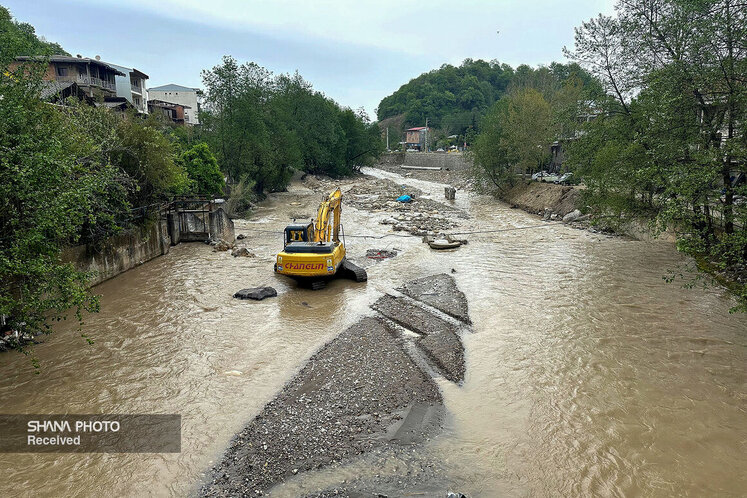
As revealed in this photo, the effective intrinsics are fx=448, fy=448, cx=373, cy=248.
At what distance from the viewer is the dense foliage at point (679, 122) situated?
11484 millimetres

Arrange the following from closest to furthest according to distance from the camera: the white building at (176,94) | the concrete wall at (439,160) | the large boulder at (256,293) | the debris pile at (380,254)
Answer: the large boulder at (256,293) < the debris pile at (380,254) < the concrete wall at (439,160) < the white building at (176,94)

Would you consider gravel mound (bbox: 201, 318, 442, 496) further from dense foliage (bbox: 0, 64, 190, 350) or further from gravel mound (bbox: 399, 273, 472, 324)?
dense foliage (bbox: 0, 64, 190, 350)

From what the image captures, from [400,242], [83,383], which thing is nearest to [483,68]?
[400,242]

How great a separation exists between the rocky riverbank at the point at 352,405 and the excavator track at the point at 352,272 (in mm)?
3940

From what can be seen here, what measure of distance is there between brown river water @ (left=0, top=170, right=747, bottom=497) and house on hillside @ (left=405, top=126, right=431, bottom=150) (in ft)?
303

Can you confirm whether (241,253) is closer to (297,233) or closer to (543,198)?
(297,233)

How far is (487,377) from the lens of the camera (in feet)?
32.1

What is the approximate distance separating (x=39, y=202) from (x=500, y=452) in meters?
8.75

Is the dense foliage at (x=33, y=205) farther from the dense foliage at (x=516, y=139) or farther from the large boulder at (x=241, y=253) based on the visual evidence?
the dense foliage at (x=516, y=139)

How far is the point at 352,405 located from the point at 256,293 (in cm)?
773

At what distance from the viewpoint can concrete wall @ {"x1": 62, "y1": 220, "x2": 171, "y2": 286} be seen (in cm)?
1512

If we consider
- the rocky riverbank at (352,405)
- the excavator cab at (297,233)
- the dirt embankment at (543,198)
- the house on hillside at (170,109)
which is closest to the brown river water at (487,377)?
the rocky riverbank at (352,405)

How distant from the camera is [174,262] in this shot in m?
19.8

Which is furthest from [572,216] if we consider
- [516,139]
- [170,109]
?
[170,109]
